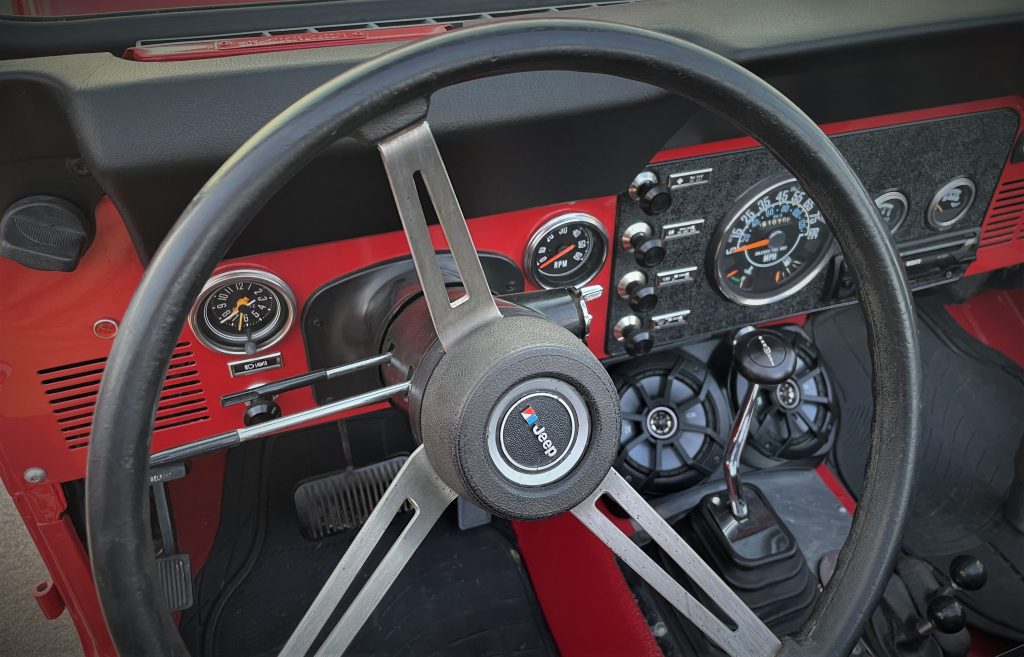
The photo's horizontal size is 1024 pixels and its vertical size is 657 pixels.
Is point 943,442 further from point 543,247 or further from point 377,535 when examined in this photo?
point 377,535

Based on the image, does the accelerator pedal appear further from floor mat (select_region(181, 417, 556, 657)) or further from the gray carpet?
the gray carpet

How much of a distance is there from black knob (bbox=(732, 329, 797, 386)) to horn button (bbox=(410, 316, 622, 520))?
847 mm

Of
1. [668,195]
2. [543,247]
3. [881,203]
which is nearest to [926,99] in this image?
[881,203]

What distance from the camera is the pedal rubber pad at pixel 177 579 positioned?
1.36 metres

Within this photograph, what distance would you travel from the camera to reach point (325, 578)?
170 centimetres

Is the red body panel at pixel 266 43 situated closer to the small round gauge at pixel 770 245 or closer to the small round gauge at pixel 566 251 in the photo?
the small round gauge at pixel 566 251

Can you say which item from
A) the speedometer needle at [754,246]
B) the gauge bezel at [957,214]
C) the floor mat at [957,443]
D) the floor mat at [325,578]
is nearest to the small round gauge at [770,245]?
the speedometer needle at [754,246]

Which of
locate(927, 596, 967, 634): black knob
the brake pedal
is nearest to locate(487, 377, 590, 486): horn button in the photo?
the brake pedal

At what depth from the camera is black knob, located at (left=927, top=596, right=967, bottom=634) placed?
1.40 metres

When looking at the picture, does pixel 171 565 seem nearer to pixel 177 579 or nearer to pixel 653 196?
pixel 177 579

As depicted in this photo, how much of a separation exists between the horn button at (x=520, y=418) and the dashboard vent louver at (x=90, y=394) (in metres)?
0.57

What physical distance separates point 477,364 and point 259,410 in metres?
0.67

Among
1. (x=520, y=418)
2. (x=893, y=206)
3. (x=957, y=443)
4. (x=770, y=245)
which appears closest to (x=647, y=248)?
(x=770, y=245)

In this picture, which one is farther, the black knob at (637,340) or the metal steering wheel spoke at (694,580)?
the black knob at (637,340)
